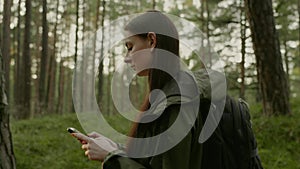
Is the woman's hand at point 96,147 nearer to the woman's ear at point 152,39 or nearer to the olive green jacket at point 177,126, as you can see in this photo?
the olive green jacket at point 177,126

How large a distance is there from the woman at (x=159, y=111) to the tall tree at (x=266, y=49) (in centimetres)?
523

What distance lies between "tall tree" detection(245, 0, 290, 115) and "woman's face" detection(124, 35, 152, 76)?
5.27 m

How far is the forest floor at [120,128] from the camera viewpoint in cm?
604

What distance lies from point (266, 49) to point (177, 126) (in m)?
5.54

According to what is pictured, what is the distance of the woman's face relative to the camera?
159 centimetres

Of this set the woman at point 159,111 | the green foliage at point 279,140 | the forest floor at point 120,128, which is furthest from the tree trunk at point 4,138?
the green foliage at point 279,140

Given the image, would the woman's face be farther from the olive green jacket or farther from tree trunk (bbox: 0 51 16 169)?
tree trunk (bbox: 0 51 16 169)

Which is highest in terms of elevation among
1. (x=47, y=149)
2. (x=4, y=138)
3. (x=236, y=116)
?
(x=236, y=116)

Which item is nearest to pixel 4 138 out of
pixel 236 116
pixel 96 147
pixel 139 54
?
pixel 96 147

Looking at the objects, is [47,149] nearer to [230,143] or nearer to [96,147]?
[96,147]

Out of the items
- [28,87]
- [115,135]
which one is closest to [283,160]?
[115,135]

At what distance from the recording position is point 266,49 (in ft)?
21.7

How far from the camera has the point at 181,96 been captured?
4.71 ft

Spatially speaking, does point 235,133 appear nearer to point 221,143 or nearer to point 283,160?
point 221,143
